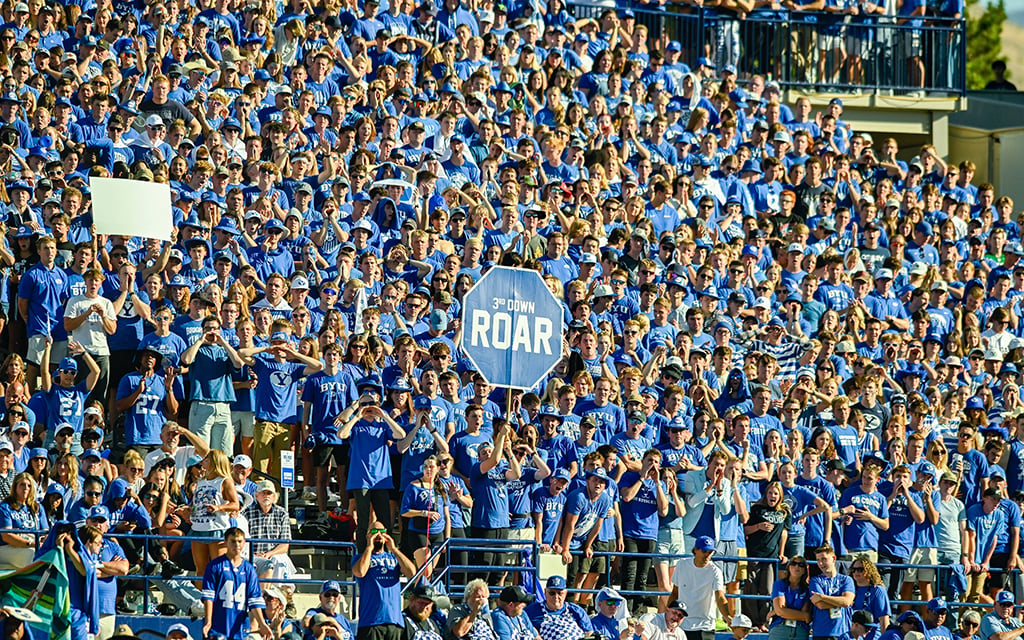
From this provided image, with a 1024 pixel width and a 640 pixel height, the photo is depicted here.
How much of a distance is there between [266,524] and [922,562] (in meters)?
6.30

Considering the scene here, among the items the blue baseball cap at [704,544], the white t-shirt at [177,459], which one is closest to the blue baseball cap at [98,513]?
the white t-shirt at [177,459]

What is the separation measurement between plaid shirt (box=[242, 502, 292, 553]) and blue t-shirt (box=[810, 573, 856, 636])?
451 cm

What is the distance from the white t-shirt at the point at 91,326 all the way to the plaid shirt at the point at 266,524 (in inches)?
90.0

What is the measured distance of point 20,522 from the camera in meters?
17.1

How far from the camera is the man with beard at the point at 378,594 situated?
16.9m

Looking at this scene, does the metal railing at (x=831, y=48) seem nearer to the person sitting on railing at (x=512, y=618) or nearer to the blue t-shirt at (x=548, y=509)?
the blue t-shirt at (x=548, y=509)

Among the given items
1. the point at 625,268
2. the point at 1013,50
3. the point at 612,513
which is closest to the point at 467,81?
the point at 625,268

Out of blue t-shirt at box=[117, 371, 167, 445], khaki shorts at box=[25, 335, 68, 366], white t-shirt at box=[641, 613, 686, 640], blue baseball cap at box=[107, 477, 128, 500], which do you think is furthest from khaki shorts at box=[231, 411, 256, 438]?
white t-shirt at box=[641, 613, 686, 640]

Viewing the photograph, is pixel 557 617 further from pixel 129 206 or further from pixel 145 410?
pixel 129 206

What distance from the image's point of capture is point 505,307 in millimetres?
17312

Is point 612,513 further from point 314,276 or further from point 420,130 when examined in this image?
point 420,130

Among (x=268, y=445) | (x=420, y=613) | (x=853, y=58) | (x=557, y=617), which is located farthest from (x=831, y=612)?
(x=853, y=58)

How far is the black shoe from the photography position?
17156mm

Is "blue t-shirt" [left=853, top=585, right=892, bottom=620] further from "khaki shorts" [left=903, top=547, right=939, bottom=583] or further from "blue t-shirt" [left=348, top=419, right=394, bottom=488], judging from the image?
"blue t-shirt" [left=348, top=419, right=394, bottom=488]
